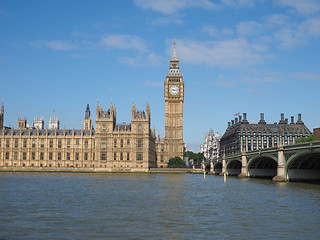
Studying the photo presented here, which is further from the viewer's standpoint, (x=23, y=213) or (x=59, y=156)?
(x=59, y=156)

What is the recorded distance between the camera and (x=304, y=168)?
69.9 m

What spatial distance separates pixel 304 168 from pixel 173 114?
93954mm

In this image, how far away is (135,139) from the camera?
13700cm

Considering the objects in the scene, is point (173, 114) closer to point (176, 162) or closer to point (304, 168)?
point (176, 162)

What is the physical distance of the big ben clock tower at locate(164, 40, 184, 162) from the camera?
158250 millimetres

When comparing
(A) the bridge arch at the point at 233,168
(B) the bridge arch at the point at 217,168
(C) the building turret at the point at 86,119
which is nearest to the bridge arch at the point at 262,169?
(A) the bridge arch at the point at 233,168

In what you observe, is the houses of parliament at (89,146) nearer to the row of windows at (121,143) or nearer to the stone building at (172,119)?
the row of windows at (121,143)

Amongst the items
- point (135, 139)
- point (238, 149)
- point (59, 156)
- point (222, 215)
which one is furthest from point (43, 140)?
point (222, 215)

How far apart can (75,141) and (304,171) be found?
91723 mm

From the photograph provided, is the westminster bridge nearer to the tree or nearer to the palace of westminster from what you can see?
the palace of westminster

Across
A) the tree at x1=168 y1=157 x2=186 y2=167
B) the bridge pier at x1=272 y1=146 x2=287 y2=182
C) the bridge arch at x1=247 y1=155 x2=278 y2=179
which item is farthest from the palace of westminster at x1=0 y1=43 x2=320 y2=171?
the bridge pier at x1=272 y1=146 x2=287 y2=182

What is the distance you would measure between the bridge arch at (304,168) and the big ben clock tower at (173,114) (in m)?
87.7

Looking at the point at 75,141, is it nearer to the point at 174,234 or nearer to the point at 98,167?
the point at 98,167

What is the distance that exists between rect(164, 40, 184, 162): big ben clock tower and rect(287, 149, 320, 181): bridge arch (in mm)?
87741
